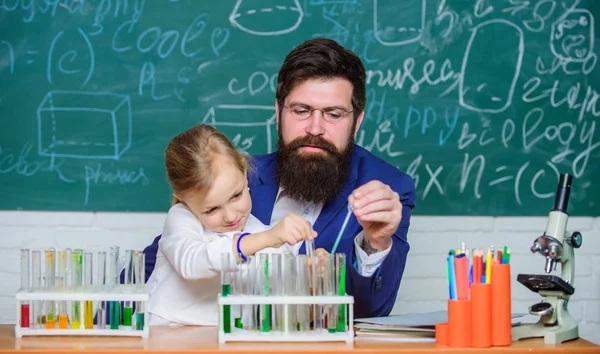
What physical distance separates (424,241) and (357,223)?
0.93 m

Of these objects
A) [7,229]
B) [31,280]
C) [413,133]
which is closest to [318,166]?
[413,133]

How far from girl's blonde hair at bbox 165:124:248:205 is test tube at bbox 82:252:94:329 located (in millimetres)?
362

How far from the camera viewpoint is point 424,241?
353 cm

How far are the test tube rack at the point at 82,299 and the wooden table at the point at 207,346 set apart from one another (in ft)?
0.04

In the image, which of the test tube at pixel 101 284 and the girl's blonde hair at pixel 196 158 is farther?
the girl's blonde hair at pixel 196 158

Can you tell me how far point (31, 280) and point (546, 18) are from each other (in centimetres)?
265

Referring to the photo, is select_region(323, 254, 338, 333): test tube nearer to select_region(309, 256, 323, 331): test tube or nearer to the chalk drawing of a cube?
select_region(309, 256, 323, 331): test tube

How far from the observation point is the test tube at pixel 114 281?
70.7 inches

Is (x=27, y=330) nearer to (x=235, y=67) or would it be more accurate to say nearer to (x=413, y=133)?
(x=235, y=67)

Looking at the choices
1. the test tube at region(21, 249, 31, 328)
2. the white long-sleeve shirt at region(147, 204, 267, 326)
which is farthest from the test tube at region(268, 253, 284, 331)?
the test tube at region(21, 249, 31, 328)

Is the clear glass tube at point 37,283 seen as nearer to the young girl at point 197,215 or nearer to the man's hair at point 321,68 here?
the young girl at point 197,215

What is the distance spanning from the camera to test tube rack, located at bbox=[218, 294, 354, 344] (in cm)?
171

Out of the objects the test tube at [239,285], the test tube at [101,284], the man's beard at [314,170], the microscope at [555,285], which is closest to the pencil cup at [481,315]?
the microscope at [555,285]

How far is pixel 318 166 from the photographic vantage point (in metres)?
2.72
